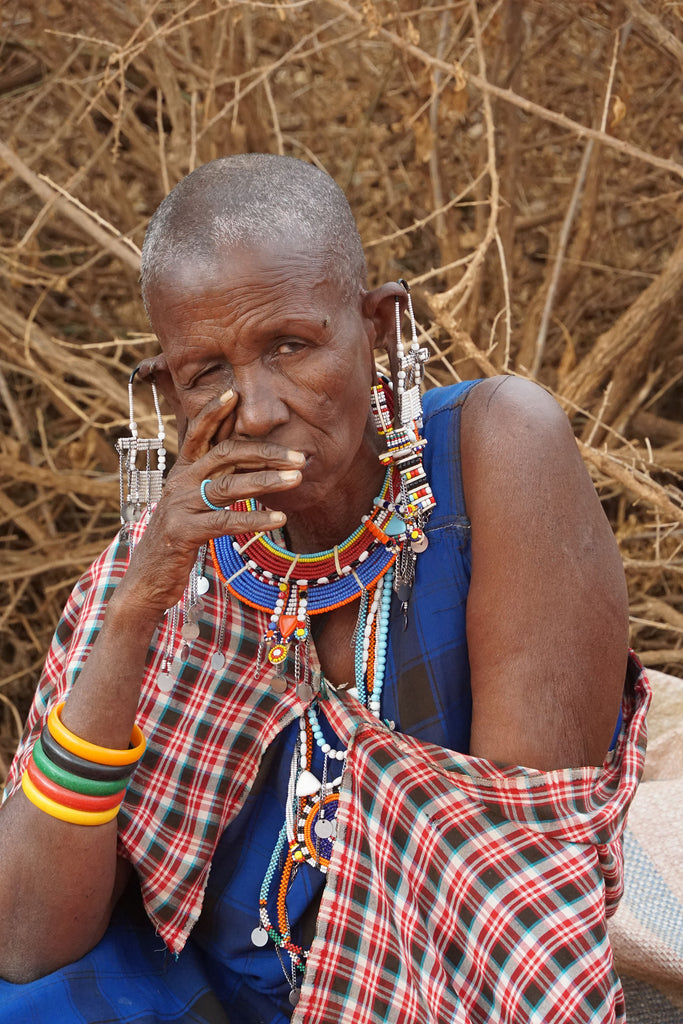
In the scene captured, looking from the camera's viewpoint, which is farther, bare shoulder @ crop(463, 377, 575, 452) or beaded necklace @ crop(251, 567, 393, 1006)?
beaded necklace @ crop(251, 567, 393, 1006)

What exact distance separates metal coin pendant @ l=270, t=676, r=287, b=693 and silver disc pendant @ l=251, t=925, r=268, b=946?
43cm

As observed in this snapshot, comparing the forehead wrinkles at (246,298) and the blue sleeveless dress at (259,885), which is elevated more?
the forehead wrinkles at (246,298)

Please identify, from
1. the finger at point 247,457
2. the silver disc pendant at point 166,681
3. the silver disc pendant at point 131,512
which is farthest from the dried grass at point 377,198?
the finger at point 247,457

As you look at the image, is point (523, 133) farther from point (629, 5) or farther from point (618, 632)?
point (618, 632)

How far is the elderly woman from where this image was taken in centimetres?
165

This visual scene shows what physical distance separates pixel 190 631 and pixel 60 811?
1.27ft

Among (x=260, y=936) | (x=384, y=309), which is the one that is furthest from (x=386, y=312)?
(x=260, y=936)

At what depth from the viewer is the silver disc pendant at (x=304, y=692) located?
197 centimetres

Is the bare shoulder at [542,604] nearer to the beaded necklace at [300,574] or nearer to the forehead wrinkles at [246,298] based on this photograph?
the beaded necklace at [300,574]

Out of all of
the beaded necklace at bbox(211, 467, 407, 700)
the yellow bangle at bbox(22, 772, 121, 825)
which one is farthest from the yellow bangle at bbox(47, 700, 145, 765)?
the beaded necklace at bbox(211, 467, 407, 700)

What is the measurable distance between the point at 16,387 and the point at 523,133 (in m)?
2.10

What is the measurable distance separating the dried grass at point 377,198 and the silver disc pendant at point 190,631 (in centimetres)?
135

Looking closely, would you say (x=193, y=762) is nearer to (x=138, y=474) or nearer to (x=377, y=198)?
(x=138, y=474)

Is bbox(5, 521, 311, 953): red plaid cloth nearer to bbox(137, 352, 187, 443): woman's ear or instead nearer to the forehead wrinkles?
bbox(137, 352, 187, 443): woman's ear
